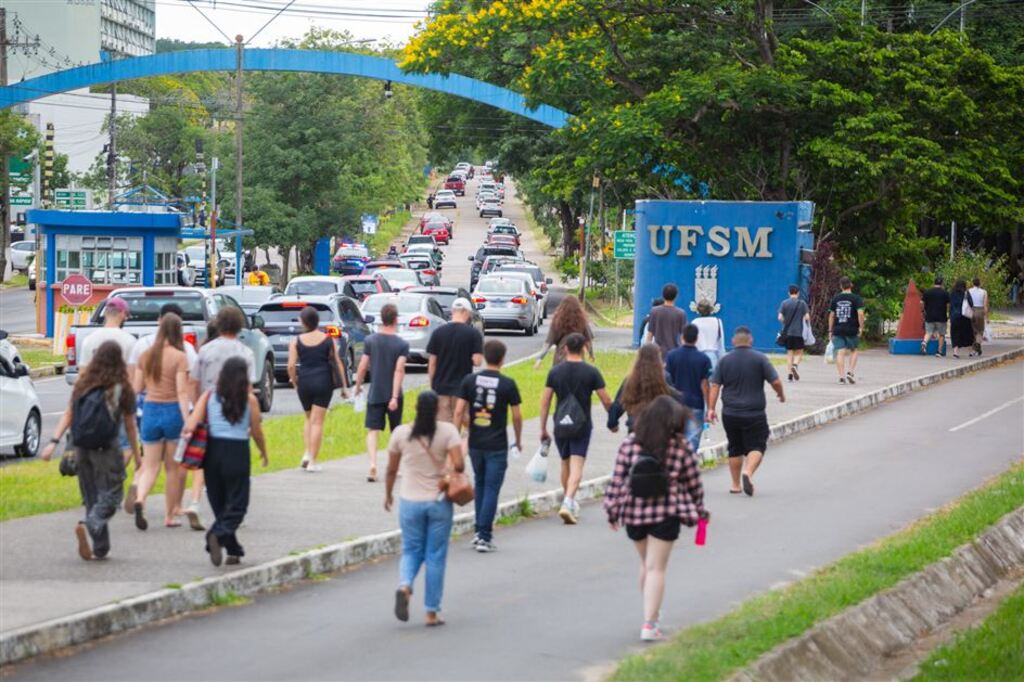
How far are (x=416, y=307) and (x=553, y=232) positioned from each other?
68.6 m

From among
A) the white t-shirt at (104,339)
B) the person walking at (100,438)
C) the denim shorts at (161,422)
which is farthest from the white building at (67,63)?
the person walking at (100,438)

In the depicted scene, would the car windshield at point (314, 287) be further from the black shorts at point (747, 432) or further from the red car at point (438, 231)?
the red car at point (438, 231)

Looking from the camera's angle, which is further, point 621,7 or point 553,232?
point 553,232

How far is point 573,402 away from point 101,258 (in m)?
30.6

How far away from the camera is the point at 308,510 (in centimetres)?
1455

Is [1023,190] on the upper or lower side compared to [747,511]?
upper

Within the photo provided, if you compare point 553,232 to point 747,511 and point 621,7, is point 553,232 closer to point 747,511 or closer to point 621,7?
point 621,7

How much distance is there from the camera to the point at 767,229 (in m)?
36.6

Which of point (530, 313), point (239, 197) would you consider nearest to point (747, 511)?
point (530, 313)

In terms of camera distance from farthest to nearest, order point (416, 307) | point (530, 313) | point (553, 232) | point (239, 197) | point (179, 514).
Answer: point (553, 232) → point (239, 197) → point (530, 313) → point (416, 307) → point (179, 514)

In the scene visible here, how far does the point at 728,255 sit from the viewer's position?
36969 millimetres

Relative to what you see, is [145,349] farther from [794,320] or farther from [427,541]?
[794,320]

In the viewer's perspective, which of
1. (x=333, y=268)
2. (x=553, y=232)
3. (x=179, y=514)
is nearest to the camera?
(x=179, y=514)

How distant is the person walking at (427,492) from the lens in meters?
10.4
